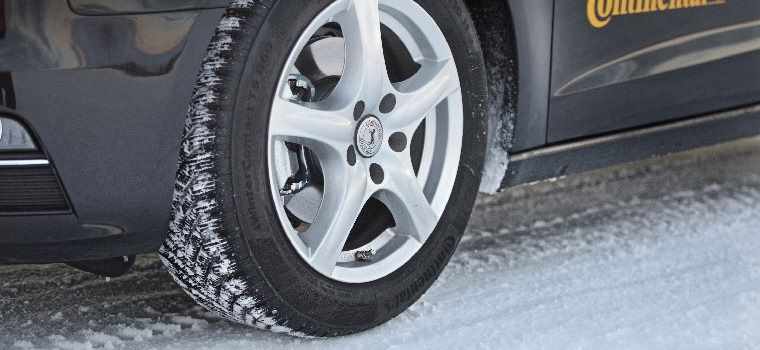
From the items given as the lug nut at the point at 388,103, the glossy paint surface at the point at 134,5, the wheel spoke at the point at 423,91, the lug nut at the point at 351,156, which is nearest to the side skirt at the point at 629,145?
the wheel spoke at the point at 423,91

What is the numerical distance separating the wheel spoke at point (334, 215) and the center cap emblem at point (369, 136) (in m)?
0.04

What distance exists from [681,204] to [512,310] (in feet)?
Result: 4.01

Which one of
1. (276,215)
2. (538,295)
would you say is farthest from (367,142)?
(538,295)

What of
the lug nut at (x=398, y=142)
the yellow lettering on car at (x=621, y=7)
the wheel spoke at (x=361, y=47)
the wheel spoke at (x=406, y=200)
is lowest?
the wheel spoke at (x=406, y=200)

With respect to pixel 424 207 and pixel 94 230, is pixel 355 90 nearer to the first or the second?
pixel 424 207

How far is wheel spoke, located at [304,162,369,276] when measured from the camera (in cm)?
221

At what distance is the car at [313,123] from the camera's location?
6.11 ft

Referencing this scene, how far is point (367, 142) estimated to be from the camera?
227cm

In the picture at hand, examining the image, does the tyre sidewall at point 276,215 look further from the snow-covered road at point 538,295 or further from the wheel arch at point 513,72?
the wheel arch at point 513,72

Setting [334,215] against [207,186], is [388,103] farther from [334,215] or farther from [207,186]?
[207,186]

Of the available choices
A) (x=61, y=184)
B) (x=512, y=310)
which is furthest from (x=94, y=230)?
(x=512, y=310)

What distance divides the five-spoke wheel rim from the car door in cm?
35

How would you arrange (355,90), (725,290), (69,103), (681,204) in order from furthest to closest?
(681,204) → (725,290) → (355,90) → (69,103)

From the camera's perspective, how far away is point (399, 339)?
232 cm
